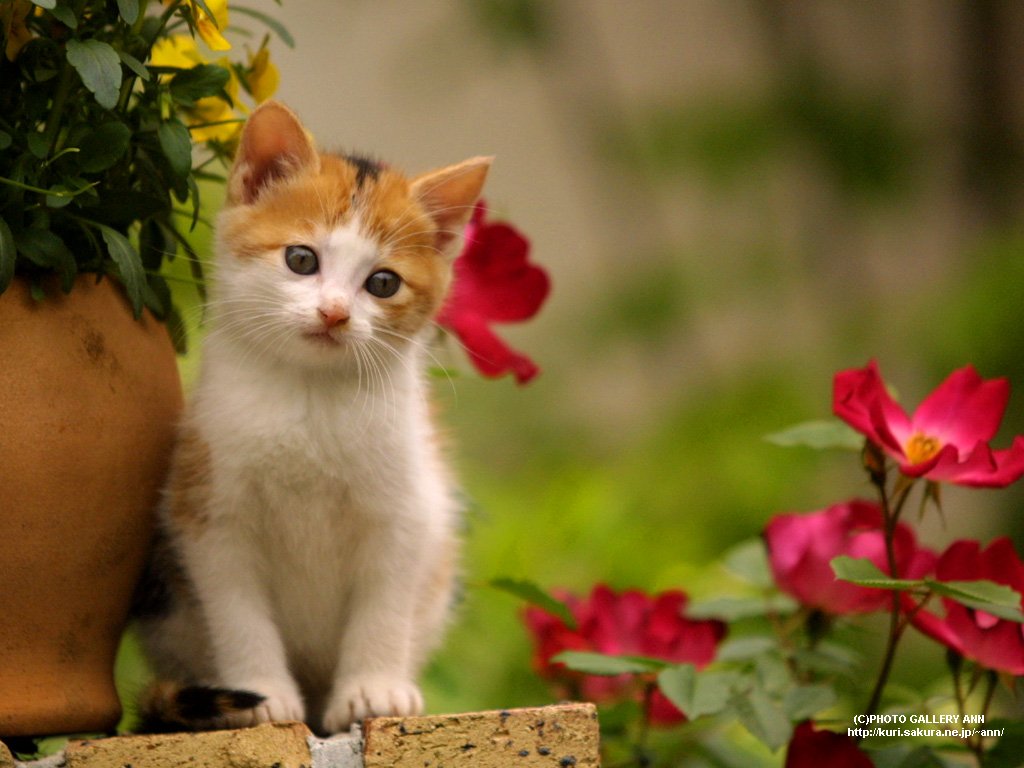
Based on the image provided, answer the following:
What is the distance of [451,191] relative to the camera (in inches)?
38.1

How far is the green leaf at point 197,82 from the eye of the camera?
794mm

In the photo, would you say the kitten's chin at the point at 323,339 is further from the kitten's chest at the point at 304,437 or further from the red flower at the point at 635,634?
the red flower at the point at 635,634

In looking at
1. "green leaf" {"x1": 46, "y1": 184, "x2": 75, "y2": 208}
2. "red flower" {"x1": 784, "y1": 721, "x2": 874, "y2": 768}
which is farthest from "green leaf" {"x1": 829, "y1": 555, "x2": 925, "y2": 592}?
"green leaf" {"x1": 46, "y1": 184, "x2": 75, "y2": 208}

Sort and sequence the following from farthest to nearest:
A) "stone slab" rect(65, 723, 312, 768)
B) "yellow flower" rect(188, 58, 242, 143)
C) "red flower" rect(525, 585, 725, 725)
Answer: "red flower" rect(525, 585, 725, 725) < "yellow flower" rect(188, 58, 242, 143) < "stone slab" rect(65, 723, 312, 768)

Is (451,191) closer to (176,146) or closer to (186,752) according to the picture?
(176,146)

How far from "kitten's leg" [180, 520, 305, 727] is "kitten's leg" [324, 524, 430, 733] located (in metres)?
0.05

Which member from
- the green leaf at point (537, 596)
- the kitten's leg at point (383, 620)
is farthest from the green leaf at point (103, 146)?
the green leaf at point (537, 596)

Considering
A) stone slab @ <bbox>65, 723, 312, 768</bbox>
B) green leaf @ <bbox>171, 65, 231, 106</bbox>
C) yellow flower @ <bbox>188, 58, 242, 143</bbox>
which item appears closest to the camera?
stone slab @ <bbox>65, 723, 312, 768</bbox>

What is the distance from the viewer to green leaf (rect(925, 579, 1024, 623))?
2.51ft

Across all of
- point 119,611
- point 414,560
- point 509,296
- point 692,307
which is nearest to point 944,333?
point 692,307

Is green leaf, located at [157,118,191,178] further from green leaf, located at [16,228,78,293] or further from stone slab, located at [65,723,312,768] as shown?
stone slab, located at [65,723,312,768]

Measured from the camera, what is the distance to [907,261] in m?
3.21

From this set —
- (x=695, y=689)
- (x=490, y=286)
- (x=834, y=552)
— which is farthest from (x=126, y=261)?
(x=834, y=552)

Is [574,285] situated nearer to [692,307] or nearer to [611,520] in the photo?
[692,307]
